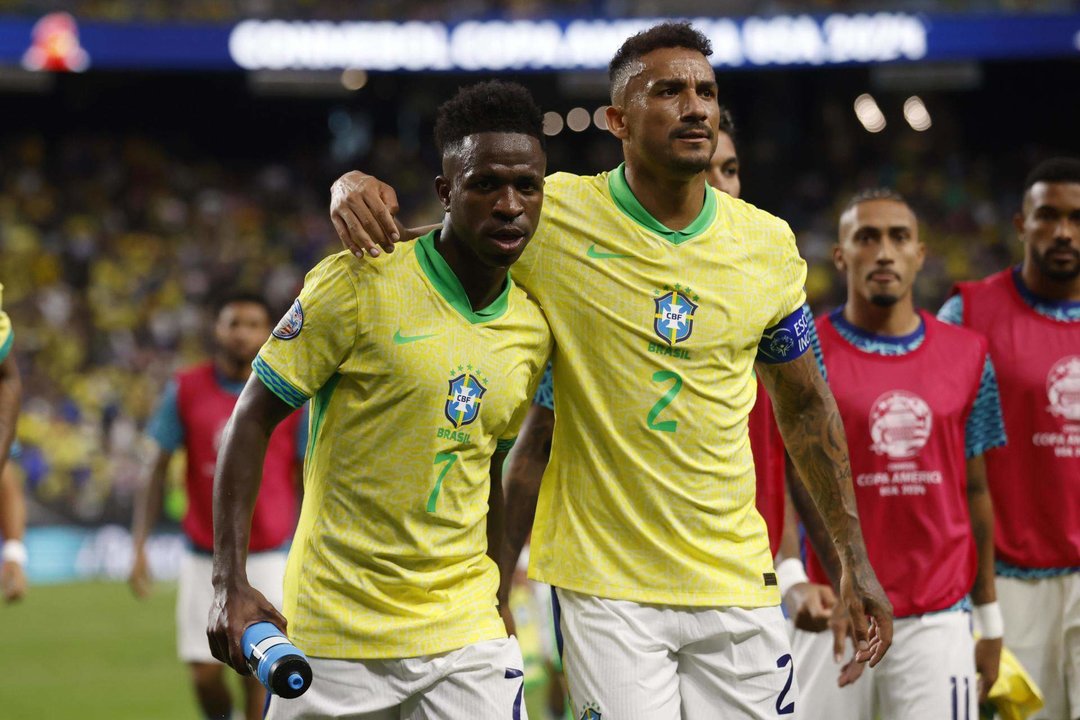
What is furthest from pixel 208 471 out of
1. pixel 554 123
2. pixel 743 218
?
pixel 554 123

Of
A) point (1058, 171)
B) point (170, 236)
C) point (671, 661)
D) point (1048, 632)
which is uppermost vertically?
point (170, 236)

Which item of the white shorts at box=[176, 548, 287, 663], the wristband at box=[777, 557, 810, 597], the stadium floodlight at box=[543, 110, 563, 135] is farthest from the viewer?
the stadium floodlight at box=[543, 110, 563, 135]

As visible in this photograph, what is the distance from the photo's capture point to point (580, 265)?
4.06 meters

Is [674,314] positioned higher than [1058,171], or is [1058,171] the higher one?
[1058,171]

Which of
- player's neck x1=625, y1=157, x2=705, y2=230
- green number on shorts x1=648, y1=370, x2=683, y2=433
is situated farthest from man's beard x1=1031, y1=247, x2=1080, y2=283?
green number on shorts x1=648, y1=370, x2=683, y2=433

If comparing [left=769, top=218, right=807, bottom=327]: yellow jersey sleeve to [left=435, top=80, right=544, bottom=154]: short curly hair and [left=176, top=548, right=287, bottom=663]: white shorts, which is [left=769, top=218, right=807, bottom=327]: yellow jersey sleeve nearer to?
[left=435, top=80, right=544, bottom=154]: short curly hair

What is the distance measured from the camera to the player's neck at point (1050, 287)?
607 cm

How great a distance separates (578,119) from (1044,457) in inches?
909

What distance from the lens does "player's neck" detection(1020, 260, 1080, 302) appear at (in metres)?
6.07

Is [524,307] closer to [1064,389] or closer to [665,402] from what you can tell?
[665,402]

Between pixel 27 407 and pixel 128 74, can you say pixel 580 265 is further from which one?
pixel 128 74

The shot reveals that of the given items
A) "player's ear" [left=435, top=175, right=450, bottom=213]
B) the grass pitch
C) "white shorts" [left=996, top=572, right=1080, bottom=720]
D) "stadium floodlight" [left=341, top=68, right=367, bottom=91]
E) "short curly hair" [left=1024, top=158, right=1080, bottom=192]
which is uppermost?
"stadium floodlight" [left=341, top=68, right=367, bottom=91]

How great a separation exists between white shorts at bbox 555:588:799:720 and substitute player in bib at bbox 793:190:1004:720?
1.32 metres

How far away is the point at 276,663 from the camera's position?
3.27 meters
